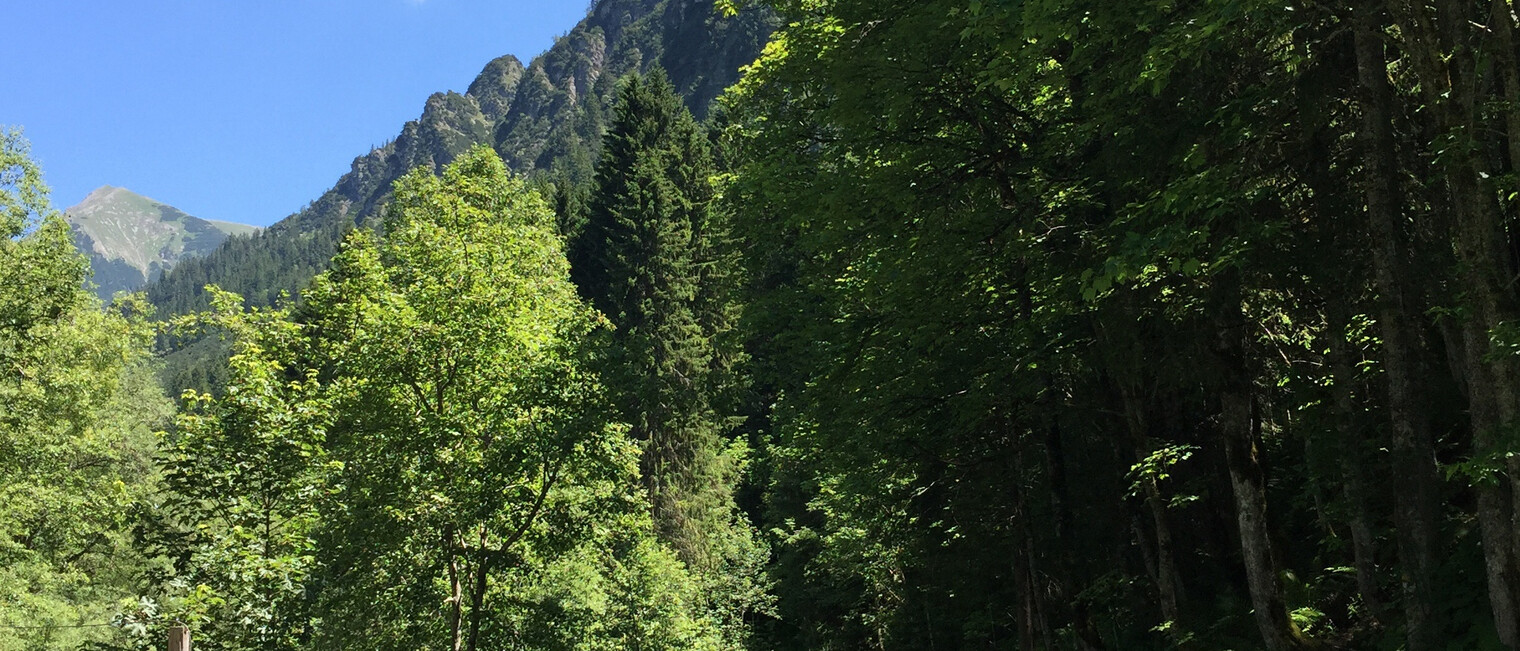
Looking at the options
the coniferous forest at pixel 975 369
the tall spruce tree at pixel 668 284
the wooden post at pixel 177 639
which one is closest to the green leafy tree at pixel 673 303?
the tall spruce tree at pixel 668 284

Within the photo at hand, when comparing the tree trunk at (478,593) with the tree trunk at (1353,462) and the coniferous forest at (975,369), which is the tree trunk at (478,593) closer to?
the coniferous forest at (975,369)

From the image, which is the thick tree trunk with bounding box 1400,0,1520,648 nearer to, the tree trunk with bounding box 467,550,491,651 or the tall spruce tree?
the tree trunk with bounding box 467,550,491,651

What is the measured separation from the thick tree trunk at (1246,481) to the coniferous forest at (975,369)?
3 cm

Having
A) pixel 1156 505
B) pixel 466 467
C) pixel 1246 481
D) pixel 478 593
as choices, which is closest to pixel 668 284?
pixel 466 467

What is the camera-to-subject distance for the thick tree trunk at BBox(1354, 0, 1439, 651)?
6.80 metres

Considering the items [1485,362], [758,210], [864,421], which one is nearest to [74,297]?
[758,210]

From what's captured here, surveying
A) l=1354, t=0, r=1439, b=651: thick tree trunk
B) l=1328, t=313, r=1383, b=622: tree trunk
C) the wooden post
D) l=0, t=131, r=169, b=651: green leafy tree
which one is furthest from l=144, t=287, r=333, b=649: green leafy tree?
l=1354, t=0, r=1439, b=651: thick tree trunk

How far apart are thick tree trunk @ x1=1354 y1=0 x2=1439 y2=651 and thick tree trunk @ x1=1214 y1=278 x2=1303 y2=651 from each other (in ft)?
5.11

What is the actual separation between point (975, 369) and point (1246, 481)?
403 cm

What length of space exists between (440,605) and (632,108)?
95.5ft

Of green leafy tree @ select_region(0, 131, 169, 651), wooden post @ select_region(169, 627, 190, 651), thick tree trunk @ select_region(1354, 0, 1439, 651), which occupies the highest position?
green leafy tree @ select_region(0, 131, 169, 651)

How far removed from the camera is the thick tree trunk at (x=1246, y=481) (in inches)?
340

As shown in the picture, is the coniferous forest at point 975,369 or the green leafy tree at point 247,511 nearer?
the coniferous forest at point 975,369

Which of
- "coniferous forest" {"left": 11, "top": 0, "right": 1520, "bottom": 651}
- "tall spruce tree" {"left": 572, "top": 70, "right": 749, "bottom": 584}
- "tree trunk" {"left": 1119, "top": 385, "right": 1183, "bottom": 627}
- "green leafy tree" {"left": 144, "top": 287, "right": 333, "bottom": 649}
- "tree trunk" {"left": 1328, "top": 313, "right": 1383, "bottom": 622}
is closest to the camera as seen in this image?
"coniferous forest" {"left": 11, "top": 0, "right": 1520, "bottom": 651}
